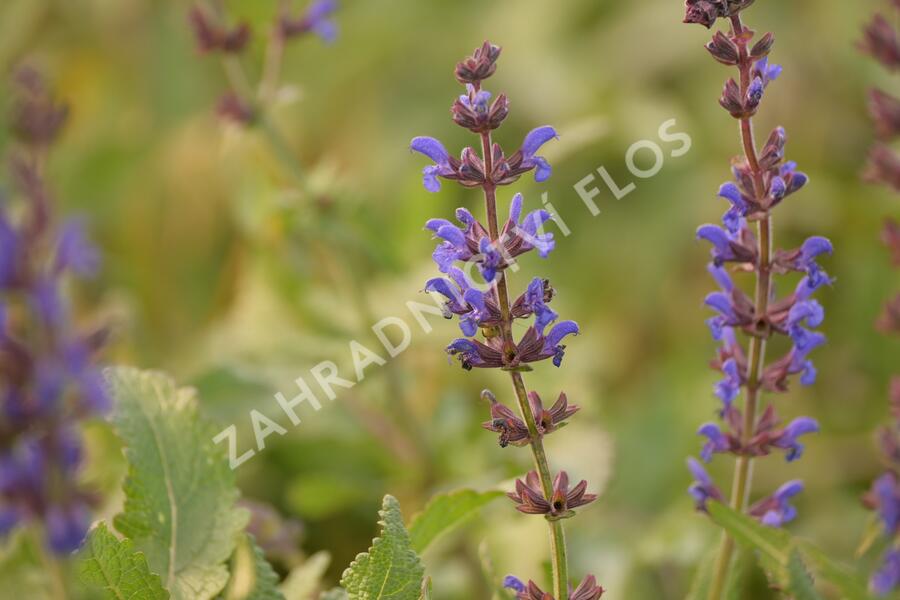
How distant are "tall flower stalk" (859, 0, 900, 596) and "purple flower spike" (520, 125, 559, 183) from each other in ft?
2.07

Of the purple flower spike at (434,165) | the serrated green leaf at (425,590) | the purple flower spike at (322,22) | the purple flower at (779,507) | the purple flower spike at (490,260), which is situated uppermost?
the purple flower spike at (322,22)

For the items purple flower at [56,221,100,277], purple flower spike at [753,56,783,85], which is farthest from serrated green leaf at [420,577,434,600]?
purple flower at [56,221,100,277]

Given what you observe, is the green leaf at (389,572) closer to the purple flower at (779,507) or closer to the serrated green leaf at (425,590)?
the serrated green leaf at (425,590)

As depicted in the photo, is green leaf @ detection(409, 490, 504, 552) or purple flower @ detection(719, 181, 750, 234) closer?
purple flower @ detection(719, 181, 750, 234)

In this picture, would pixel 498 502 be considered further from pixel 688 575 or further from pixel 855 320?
pixel 855 320

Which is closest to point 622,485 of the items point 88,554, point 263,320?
point 263,320

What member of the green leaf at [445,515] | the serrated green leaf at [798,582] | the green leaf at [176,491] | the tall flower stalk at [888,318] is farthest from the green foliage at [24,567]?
the tall flower stalk at [888,318]

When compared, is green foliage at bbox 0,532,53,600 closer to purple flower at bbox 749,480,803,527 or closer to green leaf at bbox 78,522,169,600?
green leaf at bbox 78,522,169,600

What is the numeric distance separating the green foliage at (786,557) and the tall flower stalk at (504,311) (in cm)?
17

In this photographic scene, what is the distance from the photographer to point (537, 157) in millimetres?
1330

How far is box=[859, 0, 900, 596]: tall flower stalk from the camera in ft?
4.76

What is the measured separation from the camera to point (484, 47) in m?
1.27

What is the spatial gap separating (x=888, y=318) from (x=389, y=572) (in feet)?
2.92

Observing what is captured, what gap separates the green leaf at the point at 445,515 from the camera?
147 centimetres
